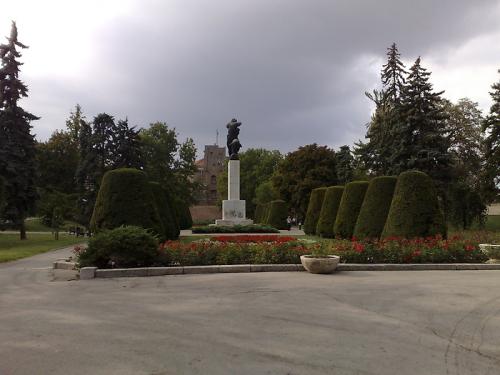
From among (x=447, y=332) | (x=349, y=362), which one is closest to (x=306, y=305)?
(x=447, y=332)

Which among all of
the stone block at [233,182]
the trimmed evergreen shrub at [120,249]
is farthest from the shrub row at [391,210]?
the stone block at [233,182]

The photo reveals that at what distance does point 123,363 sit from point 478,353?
13.3 ft

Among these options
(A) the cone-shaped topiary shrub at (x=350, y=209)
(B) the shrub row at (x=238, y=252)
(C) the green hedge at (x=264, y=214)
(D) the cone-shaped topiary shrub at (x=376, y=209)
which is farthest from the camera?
(C) the green hedge at (x=264, y=214)

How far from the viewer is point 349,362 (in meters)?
4.70

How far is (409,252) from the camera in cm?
1288

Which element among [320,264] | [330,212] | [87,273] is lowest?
[87,273]

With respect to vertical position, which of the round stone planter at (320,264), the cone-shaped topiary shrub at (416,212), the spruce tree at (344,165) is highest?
the spruce tree at (344,165)

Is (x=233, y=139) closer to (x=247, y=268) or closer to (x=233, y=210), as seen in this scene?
(x=233, y=210)

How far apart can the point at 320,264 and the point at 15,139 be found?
95.7 ft

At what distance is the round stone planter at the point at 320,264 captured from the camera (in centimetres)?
1130

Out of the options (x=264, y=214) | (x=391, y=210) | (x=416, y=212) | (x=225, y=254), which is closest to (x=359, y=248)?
(x=225, y=254)

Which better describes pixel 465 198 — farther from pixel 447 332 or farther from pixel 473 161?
pixel 447 332

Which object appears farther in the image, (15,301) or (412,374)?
(15,301)

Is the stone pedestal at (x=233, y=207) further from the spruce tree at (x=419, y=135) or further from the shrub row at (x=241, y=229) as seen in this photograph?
the spruce tree at (x=419, y=135)
